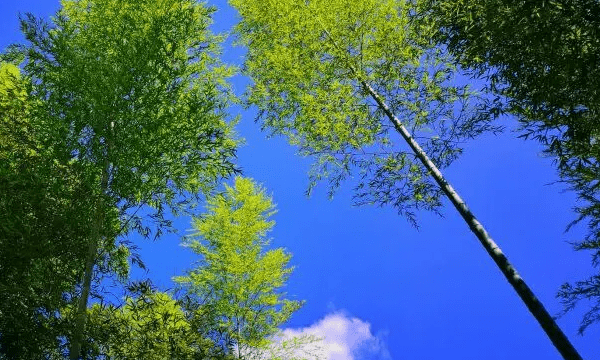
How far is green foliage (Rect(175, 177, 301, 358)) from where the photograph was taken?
9.79m

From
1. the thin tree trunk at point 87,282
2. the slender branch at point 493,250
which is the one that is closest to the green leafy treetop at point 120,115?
the thin tree trunk at point 87,282

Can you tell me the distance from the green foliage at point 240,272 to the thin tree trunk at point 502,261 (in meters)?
4.13

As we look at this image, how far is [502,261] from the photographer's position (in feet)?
18.8

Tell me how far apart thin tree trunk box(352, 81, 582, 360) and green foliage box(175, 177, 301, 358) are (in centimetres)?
413

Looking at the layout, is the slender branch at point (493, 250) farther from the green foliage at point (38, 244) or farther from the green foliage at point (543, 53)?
the green foliage at point (38, 244)

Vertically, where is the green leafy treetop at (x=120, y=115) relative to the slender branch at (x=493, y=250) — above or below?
above

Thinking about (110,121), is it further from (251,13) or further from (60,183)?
(251,13)

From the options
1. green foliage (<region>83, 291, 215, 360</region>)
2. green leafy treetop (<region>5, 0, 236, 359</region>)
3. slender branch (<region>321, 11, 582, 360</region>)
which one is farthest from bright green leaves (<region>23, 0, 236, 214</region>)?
slender branch (<region>321, 11, 582, 360</region>)

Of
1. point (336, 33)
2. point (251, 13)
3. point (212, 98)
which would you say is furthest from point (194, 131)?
point (251, 13)

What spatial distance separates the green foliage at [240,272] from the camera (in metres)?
9.79

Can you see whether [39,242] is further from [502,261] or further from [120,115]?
[502,261]

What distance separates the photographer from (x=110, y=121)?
5664 mm

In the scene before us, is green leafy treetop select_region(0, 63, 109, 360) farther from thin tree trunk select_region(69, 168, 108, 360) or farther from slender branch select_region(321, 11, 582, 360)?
slender branch select_region(321, 11, 582, 360)

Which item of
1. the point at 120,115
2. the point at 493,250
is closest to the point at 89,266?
the point at 120,115
